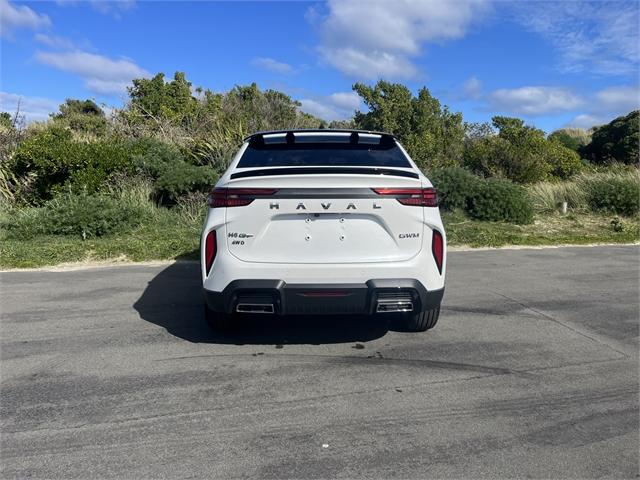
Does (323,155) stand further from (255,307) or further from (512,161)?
(512,161)

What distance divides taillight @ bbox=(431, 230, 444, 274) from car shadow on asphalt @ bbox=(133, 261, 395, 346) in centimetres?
107

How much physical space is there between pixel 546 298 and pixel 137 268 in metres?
5.74

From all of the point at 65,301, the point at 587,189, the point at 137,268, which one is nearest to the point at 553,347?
the point at 65,301

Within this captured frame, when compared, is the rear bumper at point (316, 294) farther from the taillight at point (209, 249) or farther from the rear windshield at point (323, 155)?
the rear windshield at point (323, 155)

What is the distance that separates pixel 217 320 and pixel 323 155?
1746 mm

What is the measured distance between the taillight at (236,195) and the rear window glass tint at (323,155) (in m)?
0.61

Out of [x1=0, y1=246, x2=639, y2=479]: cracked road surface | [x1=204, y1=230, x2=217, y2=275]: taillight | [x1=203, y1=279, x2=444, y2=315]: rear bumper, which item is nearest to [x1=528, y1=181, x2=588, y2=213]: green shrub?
[x1=0, y1=246, x2=639, y2=479]: cracked road surface

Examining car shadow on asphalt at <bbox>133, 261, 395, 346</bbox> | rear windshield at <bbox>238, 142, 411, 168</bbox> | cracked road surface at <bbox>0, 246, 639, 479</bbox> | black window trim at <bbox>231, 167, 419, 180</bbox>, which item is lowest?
cracked road surface at <bbox>0, 246, 639, 479</bbox>

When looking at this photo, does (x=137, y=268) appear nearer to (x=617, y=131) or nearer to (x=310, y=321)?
(x=310, y=321)

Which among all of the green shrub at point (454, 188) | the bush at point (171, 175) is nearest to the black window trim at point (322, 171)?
the bush at point (171, 175)

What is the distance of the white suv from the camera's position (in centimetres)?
380

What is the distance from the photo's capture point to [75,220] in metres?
9.54

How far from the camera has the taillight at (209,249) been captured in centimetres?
394

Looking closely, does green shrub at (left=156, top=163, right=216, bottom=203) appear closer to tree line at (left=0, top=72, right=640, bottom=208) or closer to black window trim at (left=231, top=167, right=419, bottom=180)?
tree line at (left=0, top=72, right=640, bottom=208)
